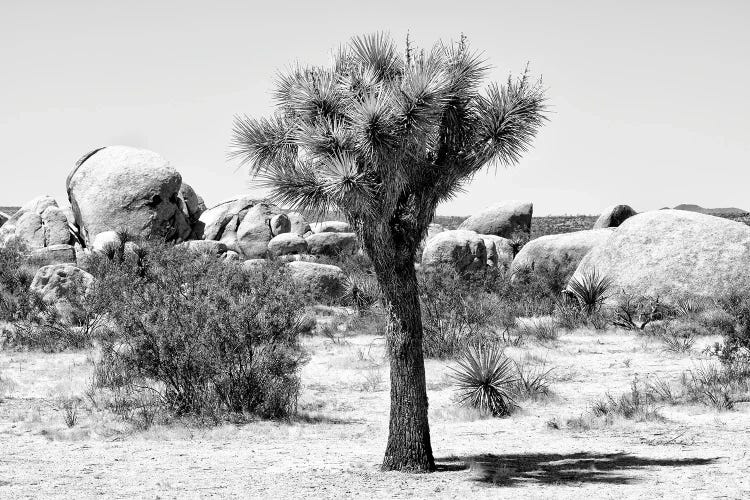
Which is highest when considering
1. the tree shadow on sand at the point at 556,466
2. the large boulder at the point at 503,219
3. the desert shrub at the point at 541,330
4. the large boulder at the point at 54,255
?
the large boulder at the point at 503,219

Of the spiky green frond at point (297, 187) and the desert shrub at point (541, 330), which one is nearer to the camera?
the spiky green frond at point (297, 187)

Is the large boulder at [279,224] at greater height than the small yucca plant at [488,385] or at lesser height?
greater

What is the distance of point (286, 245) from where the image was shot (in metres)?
31.8

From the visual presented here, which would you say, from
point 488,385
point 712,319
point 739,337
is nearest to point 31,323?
point 488,385

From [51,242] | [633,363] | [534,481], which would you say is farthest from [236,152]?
[51,242]

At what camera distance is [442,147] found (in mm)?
8836

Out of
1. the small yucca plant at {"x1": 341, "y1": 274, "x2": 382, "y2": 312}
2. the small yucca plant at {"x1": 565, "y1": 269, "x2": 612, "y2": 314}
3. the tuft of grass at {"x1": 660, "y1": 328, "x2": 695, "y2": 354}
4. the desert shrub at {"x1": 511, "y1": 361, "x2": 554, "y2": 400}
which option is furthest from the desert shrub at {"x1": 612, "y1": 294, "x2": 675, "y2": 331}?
the small yucca plant at {"x1": 341, "y1": 274, "x2": 382, "y2": 312}

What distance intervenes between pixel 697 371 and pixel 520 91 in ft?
24.5

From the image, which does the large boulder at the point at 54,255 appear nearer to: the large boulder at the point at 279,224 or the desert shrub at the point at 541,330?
the large boulder at the point at 279,224

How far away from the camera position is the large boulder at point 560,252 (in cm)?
2628

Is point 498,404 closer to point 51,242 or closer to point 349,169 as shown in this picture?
point 349,169

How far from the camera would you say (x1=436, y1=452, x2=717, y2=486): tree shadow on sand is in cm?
891

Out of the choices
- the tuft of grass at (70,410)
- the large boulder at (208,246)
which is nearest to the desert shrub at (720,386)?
the tuft of grass at (70,410)

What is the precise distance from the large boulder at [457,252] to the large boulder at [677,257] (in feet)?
25.0
